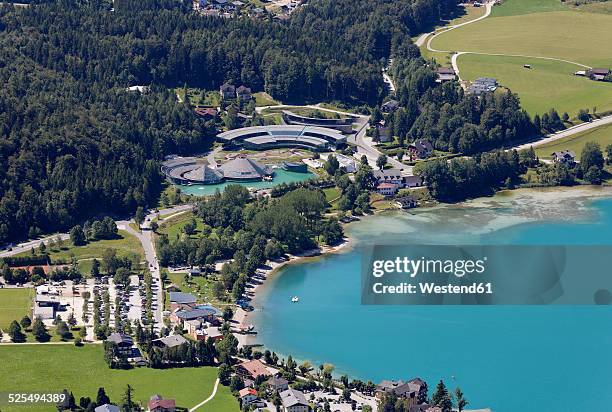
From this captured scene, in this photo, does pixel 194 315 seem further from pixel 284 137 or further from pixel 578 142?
pixel 578 142

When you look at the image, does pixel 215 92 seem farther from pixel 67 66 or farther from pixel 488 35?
pixel 488 35

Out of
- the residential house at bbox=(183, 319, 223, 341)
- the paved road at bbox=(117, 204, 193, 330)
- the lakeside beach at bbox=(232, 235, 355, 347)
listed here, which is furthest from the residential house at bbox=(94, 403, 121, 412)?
the paved road at bbox=(117, 204, 193, 330)

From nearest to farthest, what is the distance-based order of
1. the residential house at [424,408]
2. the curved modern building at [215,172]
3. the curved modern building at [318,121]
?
the residential house at [424,408] → the curved modern building at [215,172] → the curved modern building at [318,121]

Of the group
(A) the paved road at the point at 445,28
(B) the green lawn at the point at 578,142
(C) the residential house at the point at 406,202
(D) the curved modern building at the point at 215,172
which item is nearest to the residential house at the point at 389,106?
(B) the green lawn at the point at 578,142

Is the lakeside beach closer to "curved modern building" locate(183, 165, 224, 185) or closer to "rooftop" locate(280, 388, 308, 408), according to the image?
"rooftop" locate(280, 388, 308, 408)

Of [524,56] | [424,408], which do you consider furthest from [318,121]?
[424,408]

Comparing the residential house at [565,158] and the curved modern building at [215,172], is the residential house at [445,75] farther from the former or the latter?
the curved modern building at [215,172]

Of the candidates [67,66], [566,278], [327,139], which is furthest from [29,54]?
[566,278]
